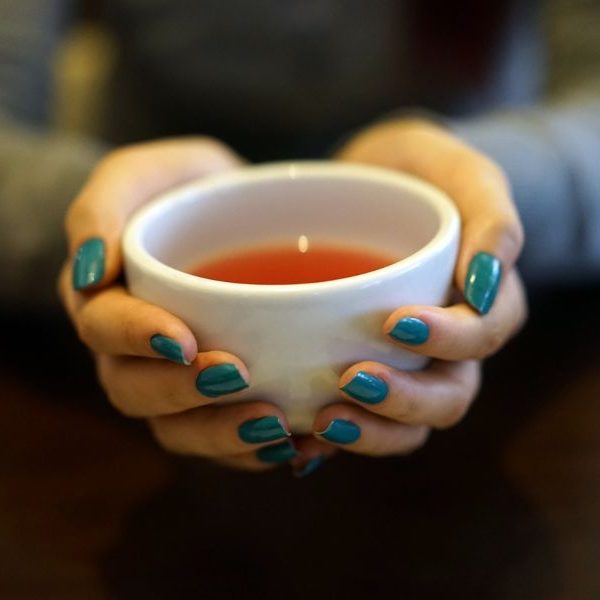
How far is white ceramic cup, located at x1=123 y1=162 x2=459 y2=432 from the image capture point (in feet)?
1.19

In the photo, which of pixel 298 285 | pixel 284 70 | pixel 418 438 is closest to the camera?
pixel 298 285

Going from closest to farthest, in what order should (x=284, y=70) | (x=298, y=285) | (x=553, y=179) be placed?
(x=298, y=285)
(x=553, y=179)
(x=284, y=70)

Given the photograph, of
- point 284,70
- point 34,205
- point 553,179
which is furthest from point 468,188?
point 284,70

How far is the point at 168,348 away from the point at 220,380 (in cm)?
3

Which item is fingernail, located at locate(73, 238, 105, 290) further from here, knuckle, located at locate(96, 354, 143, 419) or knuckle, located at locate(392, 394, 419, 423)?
knuckle, located at locate(392, 394, 419, 423)

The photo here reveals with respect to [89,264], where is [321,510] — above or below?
below

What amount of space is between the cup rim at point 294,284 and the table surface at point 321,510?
0.14m

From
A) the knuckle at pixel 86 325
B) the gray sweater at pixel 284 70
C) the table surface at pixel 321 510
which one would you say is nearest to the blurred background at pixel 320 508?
the table surface at pixel 321 510

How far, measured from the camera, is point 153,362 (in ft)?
1.38

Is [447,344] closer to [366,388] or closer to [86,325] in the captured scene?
[366,388]

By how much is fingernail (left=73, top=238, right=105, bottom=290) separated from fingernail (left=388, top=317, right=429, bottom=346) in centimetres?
18

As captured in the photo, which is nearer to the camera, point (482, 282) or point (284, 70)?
point (482, 282)

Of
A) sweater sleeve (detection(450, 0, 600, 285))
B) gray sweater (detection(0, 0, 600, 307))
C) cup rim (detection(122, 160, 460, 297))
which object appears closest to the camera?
cup rim (detection(122, 160, 460, 297))

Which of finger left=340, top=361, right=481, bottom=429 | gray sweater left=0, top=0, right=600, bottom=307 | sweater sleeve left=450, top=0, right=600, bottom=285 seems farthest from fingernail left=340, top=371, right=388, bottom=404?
gray sweater left=0, top=0, right=600, bottom=307
